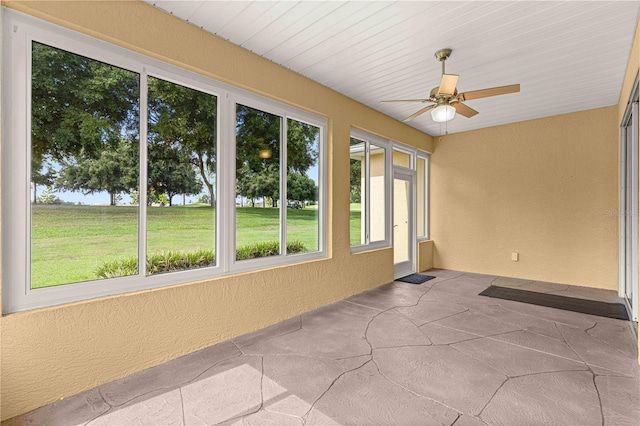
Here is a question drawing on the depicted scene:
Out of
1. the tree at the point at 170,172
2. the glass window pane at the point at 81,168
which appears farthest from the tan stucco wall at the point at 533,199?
the glass window pane at the point at 81,168

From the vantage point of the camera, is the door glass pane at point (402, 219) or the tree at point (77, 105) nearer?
the tree at point (77, 105)

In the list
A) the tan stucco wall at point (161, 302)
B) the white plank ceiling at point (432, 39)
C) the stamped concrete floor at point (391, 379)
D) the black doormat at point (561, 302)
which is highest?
the white plank ceiling at point (432, 39)

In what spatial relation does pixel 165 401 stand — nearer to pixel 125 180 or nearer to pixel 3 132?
pixel 125 180

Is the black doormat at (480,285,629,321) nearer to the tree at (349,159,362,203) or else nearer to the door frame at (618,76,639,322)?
the door frame at (618,76,639,322)

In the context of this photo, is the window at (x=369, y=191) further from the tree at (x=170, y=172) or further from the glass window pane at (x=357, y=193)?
the tree at (x=170, y=172)

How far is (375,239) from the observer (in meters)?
5.13

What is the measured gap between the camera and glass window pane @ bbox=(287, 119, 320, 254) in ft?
12.5

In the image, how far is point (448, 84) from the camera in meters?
2.89

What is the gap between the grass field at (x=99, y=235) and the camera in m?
2.14

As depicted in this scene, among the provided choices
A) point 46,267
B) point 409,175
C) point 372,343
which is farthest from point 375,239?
point 46,267

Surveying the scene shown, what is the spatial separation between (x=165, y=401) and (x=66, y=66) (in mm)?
2397

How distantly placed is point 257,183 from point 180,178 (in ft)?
2.72

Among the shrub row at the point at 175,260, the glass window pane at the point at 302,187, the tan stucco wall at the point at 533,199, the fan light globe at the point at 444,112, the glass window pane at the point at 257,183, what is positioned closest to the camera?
the shrub row at the point at 175,260

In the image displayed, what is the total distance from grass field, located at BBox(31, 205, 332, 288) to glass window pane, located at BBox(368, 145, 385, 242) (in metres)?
2.55
